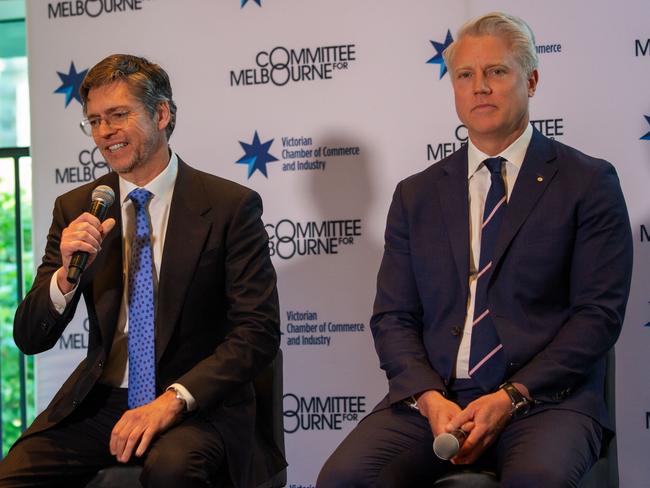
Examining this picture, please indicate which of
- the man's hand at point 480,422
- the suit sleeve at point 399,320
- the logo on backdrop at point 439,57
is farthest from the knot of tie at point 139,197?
the logo on backdrop at point 439,57

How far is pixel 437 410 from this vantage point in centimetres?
259

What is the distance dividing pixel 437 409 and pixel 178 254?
1046 millimetres

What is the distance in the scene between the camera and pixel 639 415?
149 inches

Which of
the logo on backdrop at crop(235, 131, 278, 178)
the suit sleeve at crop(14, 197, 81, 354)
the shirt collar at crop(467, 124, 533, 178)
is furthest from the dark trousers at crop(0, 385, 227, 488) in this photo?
the logo on backdrop at crop(235, 131, 278, 178)

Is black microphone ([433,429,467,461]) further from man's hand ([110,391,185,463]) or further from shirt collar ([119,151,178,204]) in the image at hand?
shirt collar ([119,151,178,204])

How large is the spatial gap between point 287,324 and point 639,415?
1678 millimetres

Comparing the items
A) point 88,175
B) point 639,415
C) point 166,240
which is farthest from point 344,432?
point 88,175

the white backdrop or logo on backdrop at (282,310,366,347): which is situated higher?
the white backdrop

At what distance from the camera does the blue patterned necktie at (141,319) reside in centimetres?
294

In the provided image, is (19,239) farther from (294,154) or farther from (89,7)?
(294,154)

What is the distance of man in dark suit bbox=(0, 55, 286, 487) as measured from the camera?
2.77 metres

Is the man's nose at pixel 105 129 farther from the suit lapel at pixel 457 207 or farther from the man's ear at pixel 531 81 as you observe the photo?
the man's ear at pixel 531 81

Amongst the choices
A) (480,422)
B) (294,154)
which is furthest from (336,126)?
(480,422)

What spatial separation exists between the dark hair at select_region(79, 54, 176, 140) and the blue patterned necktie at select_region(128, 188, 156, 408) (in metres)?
0.44
